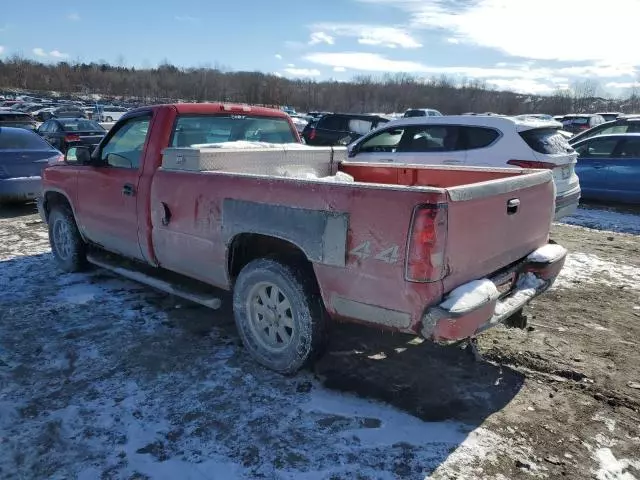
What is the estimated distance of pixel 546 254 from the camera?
3711mm

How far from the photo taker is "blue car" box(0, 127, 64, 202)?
343 inches

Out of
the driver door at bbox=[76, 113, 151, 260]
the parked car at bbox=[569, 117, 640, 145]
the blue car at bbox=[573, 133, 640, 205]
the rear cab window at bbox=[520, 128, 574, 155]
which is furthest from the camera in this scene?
the parked car at bbox=[569, 117, 640, 145]

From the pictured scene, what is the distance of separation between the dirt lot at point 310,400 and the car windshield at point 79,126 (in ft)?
43.9

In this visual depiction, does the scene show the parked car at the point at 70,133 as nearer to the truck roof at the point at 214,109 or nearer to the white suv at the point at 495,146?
the white suv at the point at 495,146

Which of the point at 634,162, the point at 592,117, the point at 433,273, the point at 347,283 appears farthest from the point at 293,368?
the point at 592,117

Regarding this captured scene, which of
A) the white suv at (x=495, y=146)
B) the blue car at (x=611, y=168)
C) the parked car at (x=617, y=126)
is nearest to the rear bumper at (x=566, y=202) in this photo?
the white suv at (x=495, y=146)

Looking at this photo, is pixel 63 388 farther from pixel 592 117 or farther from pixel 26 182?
pixel 592 117

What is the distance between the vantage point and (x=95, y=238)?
5293 mm

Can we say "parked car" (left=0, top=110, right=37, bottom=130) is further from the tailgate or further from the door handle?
the tailgate

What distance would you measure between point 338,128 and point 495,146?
8.78 metres

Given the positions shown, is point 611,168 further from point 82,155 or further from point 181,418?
point 181,418

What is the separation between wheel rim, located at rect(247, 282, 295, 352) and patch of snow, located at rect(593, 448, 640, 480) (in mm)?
1888

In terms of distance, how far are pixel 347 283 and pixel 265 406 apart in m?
0.96

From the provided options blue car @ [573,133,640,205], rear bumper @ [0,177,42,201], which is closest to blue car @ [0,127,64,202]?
rear bumper @ [0,177,42,201]
